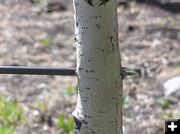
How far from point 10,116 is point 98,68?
7.60 feet

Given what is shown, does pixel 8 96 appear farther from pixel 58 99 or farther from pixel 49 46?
pixel 49 46

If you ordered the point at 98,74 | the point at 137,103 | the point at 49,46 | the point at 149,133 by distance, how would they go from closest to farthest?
the point at 98,74 < the point at 149,133 < the point at 137,103 < the point at 49,46

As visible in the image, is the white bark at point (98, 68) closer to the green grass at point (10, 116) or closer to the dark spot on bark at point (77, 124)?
the dark spot on bark at point (77, 124)

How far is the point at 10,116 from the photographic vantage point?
3.78 metres

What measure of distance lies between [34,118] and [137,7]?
2.51m

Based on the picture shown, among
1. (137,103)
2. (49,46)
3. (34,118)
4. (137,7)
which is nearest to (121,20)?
(137,7)

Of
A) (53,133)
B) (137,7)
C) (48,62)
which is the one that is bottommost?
(53,133)

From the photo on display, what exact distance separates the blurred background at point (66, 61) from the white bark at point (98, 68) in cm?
200

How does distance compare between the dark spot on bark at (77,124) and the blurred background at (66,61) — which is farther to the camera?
the blurred background at (66,61)

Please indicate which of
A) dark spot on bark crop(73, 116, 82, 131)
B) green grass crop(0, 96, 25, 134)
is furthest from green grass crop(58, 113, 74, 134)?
dark spot on bark crop(73, 116, 82, 131)

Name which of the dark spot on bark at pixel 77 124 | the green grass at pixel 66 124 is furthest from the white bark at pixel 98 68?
the green grass at pixel 66 124

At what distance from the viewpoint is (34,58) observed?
480 centimetres

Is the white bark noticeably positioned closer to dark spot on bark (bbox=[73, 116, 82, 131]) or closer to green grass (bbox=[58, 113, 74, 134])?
dark spot on bark (bbox=[73, 116, 82, 131])

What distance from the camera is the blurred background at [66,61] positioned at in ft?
12.4
